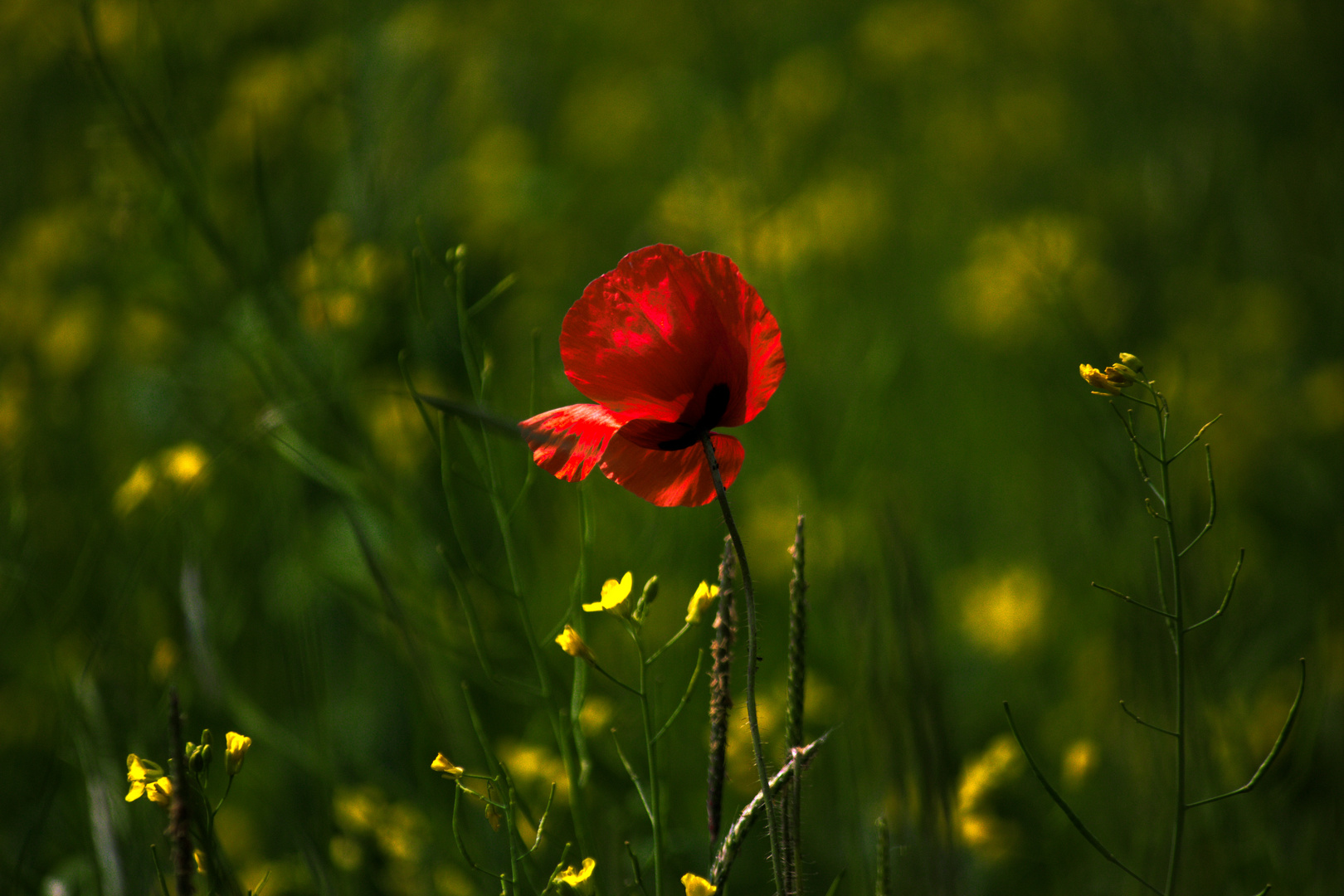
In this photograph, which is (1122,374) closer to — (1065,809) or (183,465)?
(1065,809)

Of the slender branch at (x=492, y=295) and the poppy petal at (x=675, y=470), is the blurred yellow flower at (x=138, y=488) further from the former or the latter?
the poppy petal at (x=675, y=470)

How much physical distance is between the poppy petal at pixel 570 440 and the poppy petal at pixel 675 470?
42 mm

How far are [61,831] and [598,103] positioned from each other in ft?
8.66

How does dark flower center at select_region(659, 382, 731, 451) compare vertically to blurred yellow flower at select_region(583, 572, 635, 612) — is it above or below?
above

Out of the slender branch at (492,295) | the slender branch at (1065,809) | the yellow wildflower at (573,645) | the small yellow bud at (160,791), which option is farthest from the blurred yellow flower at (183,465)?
the slender branch at (1065,809)

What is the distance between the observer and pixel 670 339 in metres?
0.53

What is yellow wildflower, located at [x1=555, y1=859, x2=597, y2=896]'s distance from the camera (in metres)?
0.52

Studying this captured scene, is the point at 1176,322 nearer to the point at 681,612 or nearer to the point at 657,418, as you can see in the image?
the point at 681,612

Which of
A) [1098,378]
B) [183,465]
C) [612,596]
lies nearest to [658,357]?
[612,596]

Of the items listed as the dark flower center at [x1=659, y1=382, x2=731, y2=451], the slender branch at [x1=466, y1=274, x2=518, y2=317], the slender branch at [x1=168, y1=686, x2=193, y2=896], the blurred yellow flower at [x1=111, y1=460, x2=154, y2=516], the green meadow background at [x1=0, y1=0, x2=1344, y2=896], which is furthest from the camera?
the blurred yellow flower at [x1=111, y1=460, x2=154, y2=516]

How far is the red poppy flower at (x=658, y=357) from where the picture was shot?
20.5 inches

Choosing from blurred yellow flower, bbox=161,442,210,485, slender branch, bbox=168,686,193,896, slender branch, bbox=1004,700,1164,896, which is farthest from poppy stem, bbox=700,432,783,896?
blurred yellow flower, bbox=161,442,210,485

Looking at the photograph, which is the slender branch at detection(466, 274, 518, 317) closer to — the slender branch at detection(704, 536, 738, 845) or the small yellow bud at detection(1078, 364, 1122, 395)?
the slender branch at detection(704, 536, 738, 845)

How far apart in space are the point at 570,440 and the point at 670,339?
3.0 inches
